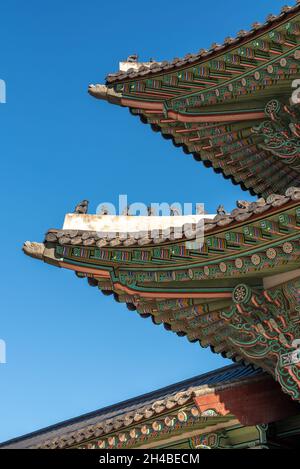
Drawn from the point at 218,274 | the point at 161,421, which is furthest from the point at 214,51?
the point at 161,421

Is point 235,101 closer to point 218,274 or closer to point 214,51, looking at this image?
point 214,51

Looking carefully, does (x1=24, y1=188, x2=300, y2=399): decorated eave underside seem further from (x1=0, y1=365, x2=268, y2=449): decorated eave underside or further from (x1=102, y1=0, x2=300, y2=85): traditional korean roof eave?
(x1=102, y1=0, x2=300, y2=85): traditional korean roof eave

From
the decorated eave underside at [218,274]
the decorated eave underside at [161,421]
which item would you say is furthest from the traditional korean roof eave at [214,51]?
the decorated eave underside at [161,421]

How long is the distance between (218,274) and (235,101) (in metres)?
4.16

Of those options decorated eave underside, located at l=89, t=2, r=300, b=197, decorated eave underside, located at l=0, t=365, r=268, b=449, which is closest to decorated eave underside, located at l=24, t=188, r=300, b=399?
decorated eave underside, located at l=0, t=365, r=268, b=449

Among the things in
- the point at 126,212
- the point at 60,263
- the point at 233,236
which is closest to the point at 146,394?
the point at 126,212

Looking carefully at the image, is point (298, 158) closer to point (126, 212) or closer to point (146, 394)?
point (126, 212)

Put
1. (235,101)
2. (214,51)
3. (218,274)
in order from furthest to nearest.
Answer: (235,101), (214,51), (218,274)

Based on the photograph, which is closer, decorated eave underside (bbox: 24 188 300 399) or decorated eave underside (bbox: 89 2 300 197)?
decorated eave underside (bbox: 24 188 300 399)

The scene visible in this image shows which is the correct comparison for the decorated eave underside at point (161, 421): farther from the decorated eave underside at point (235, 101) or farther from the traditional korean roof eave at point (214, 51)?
the traditional korean roof eave at point (214, 51)

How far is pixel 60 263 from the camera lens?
10.4 m

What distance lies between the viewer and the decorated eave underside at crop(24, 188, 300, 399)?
8898 mm

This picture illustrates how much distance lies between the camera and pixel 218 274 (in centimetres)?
960

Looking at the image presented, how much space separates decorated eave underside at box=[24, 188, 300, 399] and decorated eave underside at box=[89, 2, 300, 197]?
128 inches
